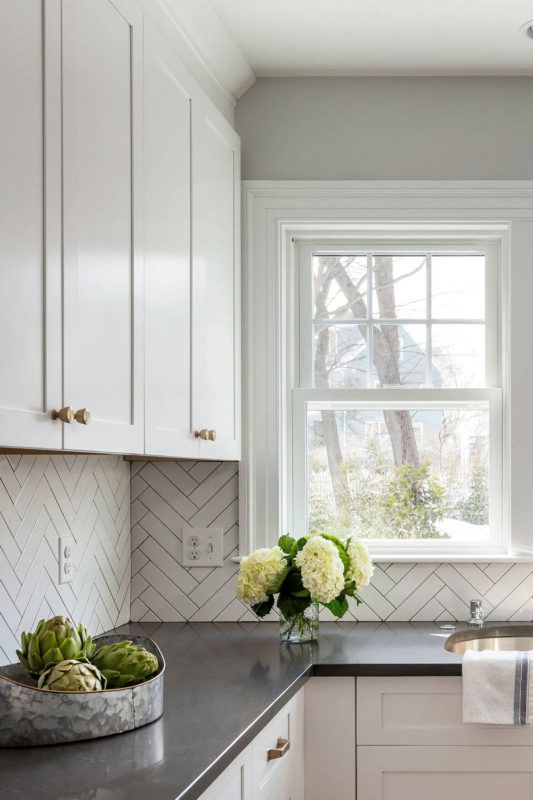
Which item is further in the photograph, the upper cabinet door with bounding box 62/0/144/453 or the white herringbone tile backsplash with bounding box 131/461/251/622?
the white herringbone tile backsplash with bounding box 131/461/251/622

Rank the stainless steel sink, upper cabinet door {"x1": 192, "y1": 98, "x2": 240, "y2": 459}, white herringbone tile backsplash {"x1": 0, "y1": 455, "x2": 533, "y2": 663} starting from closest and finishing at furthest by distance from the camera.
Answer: upper cabinet door {"x1": 192, "y1": 98, "x2": 240, "y2": 459}, the stainless steel sink, white herringbone tile backsplash {"x1": 0, "y1": 455, "x2": 533, "y2": 663}

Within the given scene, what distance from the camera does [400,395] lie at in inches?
116

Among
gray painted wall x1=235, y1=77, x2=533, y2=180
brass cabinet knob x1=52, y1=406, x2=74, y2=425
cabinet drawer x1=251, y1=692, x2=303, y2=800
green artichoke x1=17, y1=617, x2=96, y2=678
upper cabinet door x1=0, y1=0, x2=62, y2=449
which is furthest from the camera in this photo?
gray painted wall x1=235, y1=77, x2=533, y2=180

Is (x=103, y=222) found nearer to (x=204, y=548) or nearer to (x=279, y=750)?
(x=279, y=750)

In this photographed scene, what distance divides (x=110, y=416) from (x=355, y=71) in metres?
1.68

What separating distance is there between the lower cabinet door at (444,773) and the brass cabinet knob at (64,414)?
47.8 inches

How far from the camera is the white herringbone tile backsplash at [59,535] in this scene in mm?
1986

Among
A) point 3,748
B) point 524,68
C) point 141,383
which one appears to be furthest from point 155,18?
point 3,748

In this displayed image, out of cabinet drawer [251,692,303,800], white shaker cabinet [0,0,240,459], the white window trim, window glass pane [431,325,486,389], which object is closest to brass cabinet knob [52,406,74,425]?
white shaker cabinet [0,0,240,459]

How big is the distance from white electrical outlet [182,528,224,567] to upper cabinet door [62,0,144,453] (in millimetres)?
1021

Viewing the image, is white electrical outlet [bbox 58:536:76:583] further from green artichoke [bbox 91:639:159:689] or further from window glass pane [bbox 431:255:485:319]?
window glass pane [bbox 431:255:485:319]

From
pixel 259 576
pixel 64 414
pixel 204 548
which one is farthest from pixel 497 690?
pixel 64 414

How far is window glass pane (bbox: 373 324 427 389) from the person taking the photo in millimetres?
2984

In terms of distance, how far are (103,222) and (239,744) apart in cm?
94
